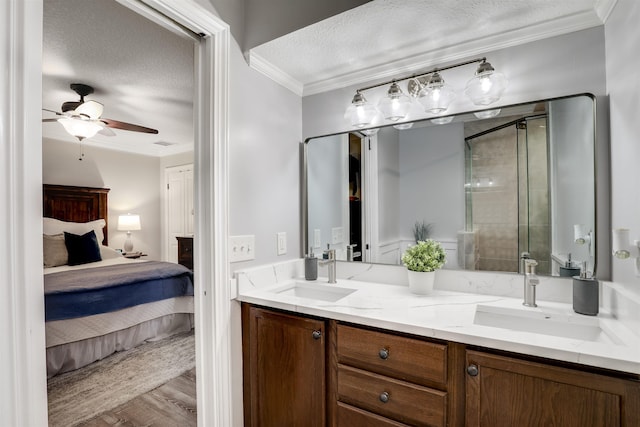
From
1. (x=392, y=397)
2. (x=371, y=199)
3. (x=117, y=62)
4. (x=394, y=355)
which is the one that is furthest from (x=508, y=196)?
(x=117, y=62)

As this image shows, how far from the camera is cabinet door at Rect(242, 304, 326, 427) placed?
1299 mm

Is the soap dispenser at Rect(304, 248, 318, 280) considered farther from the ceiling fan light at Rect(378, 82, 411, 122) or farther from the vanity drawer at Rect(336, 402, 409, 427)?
the ceiling fan light at Rect(378, 82, 411, 122)

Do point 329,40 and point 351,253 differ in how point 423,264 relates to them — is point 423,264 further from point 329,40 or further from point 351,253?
point 329,40

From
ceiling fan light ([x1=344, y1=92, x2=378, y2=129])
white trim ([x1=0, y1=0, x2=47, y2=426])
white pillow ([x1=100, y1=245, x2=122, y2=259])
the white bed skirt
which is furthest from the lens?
white pillow ([x1=100, y1=245, x2=122, y2=259])

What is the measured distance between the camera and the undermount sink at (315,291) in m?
1.65

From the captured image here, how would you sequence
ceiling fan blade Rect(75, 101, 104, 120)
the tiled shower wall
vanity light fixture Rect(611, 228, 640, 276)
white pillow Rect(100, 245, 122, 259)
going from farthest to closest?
white pillow Rect(100, 245, 122, 259) → ceiling fan blade Rect(75, 101, 104, 120) → the tiled shower wall → vanity light fixture Rect(611, 228, 640, 276)

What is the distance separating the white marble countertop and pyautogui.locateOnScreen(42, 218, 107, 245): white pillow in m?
3.81

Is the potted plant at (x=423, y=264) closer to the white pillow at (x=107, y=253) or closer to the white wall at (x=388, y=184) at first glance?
the white wall at (x=388, y=184)

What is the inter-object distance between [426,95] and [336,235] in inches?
36.0

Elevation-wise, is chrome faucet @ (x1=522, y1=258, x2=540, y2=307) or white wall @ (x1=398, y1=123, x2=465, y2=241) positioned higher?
white wall @ (x1=398, y1=123, x2=465, y2=241)

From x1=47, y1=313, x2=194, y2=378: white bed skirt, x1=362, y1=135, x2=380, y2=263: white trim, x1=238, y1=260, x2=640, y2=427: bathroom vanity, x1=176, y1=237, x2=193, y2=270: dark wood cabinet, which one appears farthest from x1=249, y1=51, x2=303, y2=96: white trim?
x1=176, y1=237, x2=193, y2=270: dark wood cabinet

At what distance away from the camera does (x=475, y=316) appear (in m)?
1.27

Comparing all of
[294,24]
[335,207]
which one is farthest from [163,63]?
[335,207]

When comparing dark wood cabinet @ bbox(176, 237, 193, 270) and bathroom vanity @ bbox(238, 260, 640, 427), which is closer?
bathroom vanity @ bbox(238, 260, 640, 427)
